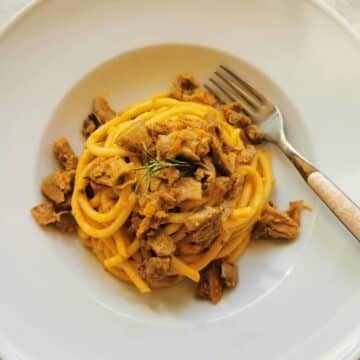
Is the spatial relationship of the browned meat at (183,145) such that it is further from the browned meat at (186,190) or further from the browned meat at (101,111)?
the browned meat at (101,111)

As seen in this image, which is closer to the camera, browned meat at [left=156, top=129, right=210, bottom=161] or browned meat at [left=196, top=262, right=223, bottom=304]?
browned meat at [left=156, top=129, right=210, bottom=161]

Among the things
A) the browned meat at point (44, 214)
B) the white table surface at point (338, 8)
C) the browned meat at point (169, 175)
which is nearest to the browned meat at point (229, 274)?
the browned meat at point (169, 175)

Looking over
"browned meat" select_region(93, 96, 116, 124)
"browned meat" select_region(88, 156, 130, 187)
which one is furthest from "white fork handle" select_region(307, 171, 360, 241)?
"browned meat" select_region(93, 96, 116, 124)

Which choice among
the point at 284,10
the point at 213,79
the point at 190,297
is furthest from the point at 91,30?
the point at 190,297

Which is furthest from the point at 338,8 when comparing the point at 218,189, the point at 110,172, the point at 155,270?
the point at 155,270

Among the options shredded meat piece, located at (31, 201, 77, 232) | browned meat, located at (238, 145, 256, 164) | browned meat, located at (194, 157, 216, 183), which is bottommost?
browned meat, located at (238, 145, 256, 164)

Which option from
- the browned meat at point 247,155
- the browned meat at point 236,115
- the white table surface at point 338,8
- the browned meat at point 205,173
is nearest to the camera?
the browned meat at point 205,173

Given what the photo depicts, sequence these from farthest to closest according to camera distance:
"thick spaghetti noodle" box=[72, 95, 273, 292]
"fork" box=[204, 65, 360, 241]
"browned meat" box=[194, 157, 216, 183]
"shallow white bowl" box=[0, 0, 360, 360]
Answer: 1. "thick spaghetti noodle" box=[72, 95, 273, 292]
2. "browned meat" box=[194, 157, 216, 183]
3. "fork" box=[204, 65, 360, 241]
4. "shallow white bowl" box=[0, 0, 360, 360]

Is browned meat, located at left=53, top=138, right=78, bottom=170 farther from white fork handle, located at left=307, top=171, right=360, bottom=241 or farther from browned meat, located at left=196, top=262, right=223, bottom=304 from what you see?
white fork handle, located at left=307, top=171, right=360, bottom=241
